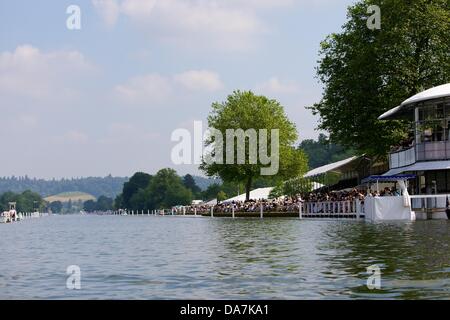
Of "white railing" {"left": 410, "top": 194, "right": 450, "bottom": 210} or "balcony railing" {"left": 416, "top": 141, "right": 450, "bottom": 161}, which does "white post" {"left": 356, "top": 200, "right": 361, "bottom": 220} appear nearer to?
"balcony railing" {"left": 416, "top": 141, "right": 450, "bottom": 161}

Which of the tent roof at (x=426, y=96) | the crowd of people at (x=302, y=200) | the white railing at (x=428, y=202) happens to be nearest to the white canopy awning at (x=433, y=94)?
the tent roof at (x=426, y=96)

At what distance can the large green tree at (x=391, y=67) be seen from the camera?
58750 millimetres

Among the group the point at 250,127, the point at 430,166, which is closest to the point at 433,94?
the point at 430,166

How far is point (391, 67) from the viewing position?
Result: 58.9 metres

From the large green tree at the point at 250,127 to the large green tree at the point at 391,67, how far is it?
41745 mm

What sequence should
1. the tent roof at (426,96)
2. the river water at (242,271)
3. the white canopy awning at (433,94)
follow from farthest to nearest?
1. the tent roof at (426,96)
2. the white canopy awning at (433,94)
3. the river water at (242,271)

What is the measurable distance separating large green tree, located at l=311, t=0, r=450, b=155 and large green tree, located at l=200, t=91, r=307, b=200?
137 ft

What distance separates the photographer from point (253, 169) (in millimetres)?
102750

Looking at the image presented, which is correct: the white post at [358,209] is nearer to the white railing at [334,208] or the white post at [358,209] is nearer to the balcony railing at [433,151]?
the white railing at [334,208]

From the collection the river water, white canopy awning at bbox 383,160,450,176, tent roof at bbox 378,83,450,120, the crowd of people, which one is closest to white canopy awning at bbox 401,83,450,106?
tent roof at bbox 378,83,450,120

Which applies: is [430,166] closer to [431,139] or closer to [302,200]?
[431,139]

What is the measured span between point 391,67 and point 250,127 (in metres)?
46.7
